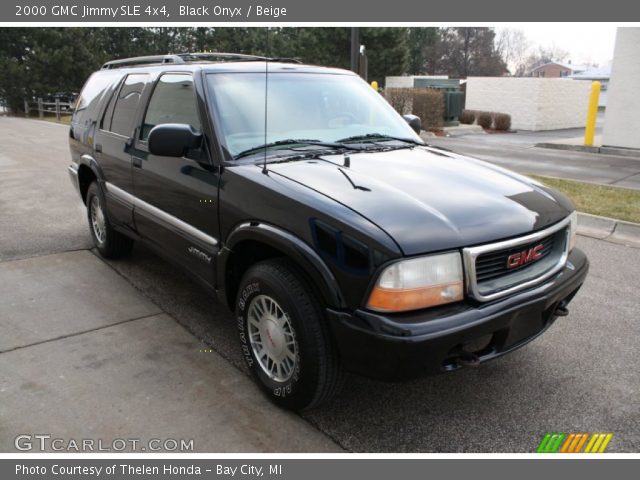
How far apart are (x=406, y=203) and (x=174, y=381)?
175cm

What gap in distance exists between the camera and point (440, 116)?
19.0 meters

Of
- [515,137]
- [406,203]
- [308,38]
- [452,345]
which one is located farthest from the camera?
[308,38]

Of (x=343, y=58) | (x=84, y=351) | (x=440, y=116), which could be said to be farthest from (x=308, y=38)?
(x=84, y=351)

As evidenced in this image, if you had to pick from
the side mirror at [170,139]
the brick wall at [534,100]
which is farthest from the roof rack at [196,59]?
the brick wall at [534,100]

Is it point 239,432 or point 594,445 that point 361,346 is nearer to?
point 239,432

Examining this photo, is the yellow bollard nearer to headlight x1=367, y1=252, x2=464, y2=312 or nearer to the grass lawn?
the grass lawn

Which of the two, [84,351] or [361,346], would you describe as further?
[84,351]

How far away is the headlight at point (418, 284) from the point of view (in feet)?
8.12

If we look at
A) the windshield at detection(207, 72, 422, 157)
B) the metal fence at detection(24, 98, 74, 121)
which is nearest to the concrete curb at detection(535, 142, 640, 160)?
the windshield at detection(207, 72, 422, 157)

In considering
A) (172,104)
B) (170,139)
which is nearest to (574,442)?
(170,139)

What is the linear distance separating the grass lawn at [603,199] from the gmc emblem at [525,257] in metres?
4.33

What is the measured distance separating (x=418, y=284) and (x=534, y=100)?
2156cm

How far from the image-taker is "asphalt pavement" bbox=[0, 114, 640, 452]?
2.89 meters
